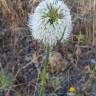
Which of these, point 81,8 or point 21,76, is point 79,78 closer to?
point 21,76

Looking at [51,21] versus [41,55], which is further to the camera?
[41,55]

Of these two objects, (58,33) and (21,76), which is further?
(21,76)

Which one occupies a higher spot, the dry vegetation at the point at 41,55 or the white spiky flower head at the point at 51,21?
the white spiky flower head at the point at 51,21

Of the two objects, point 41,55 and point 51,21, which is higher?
point 51,21

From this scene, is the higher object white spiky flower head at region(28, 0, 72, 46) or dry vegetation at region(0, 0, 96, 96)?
white spiky flower head at region(28, 0, 72, 46)

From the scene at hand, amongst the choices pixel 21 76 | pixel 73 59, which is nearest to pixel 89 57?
pixel 73 59
